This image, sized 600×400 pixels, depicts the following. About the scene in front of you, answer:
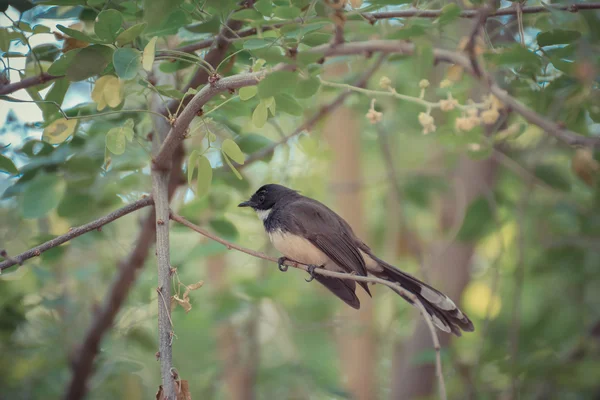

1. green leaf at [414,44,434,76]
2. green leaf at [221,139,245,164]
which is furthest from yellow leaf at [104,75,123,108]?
green leaf at [414,44,434,76]

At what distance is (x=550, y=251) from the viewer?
500 centimetres

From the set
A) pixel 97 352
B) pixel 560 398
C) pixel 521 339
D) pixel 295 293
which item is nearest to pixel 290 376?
pixel 295 293

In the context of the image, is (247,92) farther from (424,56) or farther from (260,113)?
(424,56)

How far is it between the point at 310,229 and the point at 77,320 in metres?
2.53

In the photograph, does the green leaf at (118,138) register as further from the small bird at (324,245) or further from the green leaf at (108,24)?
the small bird at (324,245)

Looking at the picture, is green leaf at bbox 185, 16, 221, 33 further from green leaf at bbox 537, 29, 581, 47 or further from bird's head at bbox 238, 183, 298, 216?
bird's head at bbox 238, 183, 298, 216

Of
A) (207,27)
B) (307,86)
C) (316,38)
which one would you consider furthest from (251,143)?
(207,27)

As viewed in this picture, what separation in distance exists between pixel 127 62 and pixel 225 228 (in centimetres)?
180

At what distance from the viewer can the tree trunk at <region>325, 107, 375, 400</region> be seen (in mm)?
5727

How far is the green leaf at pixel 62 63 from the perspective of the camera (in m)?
2.27

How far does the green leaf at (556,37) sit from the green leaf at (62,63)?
1999mm

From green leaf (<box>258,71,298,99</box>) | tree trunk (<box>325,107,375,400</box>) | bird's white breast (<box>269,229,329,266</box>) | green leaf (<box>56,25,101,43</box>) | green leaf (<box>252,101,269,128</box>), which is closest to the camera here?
green leaf (<box>258,71,298,99</box>)

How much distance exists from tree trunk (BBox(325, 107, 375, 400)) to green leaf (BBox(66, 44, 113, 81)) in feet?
11.9

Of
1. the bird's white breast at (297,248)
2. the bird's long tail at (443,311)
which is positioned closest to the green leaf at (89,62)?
the bird's white breast at (297,248)
